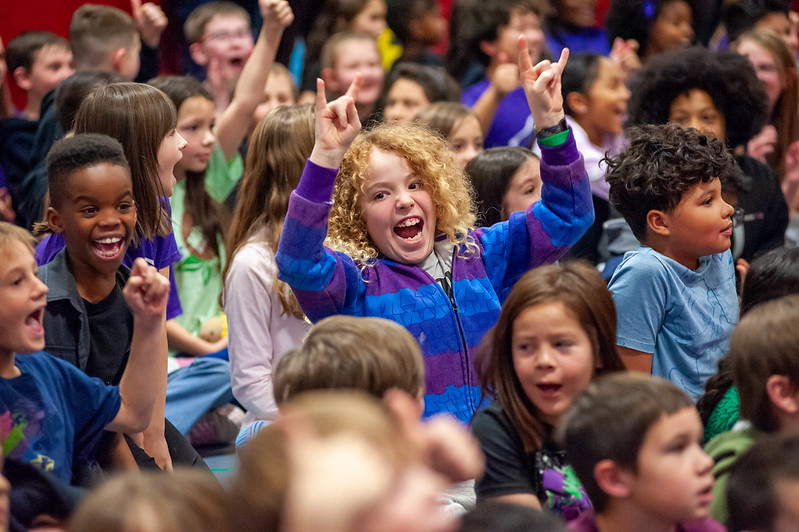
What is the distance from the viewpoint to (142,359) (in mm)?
2205

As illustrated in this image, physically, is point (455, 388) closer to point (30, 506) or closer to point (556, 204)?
point (556, 204)

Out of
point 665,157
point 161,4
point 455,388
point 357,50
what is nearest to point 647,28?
point 357,50

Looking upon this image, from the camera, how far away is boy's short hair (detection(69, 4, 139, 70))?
14.7 feet

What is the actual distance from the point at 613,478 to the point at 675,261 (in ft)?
3.48

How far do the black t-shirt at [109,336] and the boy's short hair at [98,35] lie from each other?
2.27m

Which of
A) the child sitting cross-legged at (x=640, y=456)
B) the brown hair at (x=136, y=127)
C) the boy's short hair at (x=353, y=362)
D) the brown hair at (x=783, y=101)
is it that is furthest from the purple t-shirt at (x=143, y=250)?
the brown hair at (x=783, y=101)

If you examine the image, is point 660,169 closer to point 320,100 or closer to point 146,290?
point 320,100

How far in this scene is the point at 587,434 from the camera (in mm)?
1851

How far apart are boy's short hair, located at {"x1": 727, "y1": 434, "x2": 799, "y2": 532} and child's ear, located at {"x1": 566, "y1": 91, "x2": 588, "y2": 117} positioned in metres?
3.19

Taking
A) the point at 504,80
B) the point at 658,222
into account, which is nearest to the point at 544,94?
the point at 658,222

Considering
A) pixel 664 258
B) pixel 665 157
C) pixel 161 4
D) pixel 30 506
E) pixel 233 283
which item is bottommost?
pixel 30 506

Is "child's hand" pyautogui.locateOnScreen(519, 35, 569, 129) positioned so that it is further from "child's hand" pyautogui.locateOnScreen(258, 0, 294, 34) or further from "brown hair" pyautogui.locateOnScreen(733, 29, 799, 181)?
"brown hair" pyautogui.locateOnScreen(733, 29, 799, 181)

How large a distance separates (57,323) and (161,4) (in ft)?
14.5

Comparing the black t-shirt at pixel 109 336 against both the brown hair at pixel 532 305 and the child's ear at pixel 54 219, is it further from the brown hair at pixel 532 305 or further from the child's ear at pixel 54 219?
the brown hair at pixel 532 305
